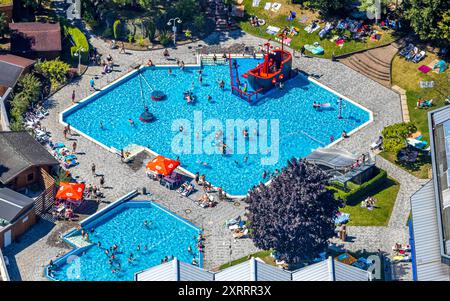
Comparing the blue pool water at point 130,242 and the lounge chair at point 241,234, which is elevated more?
the lounge chair at point 241,234

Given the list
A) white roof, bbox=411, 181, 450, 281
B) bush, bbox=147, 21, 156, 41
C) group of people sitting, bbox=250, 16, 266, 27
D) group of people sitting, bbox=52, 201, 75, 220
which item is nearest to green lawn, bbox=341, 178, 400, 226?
white roof, bbox=411, 181, 450, 281

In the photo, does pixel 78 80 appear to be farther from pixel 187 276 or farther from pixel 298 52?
pixel 187 276

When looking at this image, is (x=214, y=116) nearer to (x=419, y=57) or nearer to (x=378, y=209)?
(x=378, y=209)

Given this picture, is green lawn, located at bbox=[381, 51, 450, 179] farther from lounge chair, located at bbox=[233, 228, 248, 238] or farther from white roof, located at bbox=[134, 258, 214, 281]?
white roof, located at bbox=[134, 258, 214, 281]

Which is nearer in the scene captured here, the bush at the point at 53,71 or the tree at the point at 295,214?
the tree at the point at 295,214

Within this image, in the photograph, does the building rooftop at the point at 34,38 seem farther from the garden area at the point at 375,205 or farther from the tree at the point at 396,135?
the garden area at the point at 375,205

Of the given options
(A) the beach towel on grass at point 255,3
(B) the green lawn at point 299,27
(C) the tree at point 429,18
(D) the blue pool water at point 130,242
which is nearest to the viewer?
(D) the blue pool water at point 130,242

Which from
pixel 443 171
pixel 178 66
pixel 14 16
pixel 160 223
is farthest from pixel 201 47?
pixel 443 171

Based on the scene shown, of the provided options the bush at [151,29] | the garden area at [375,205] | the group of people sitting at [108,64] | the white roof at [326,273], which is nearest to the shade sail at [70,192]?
the group of people sitting at [108,64]
